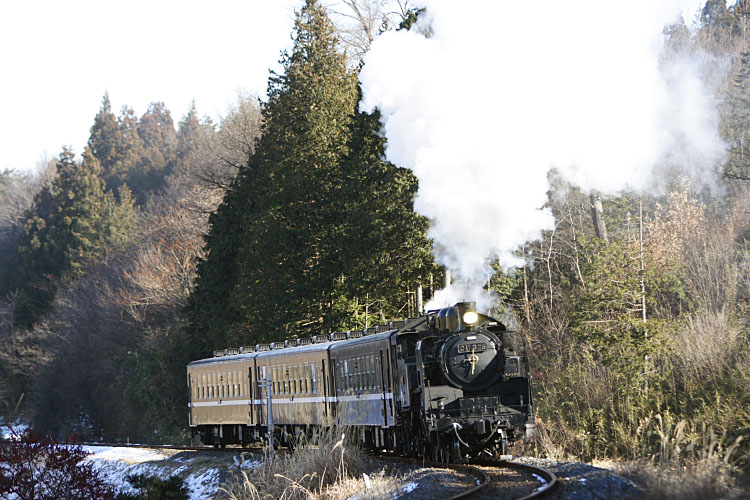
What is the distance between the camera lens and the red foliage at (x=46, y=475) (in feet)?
68.0

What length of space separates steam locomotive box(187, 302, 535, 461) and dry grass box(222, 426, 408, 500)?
637 mm

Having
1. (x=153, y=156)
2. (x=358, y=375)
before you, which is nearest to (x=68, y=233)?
(x=153, y=156)

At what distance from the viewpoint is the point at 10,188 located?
114500 mm

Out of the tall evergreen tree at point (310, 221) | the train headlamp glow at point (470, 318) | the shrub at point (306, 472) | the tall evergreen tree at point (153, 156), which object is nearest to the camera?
the shrub at point (306, 472)

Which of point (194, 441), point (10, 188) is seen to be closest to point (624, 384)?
point (194, 441)

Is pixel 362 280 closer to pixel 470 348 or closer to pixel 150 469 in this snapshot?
pixel 150 469

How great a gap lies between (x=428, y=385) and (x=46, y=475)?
1031cm

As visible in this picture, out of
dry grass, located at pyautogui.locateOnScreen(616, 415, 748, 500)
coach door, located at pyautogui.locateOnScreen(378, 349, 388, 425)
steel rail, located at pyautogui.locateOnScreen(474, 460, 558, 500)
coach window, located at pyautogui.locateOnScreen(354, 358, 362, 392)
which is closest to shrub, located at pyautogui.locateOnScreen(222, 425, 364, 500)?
coach door, located at pyautogui.locateOnScreen(378, 349, 388, 425)

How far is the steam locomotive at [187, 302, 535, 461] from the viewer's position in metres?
16.6

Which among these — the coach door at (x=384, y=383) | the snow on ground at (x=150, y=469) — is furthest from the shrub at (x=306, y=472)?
the snow on ground at (x=150, y=469)

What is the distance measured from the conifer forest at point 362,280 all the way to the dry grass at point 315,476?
15.2 feet

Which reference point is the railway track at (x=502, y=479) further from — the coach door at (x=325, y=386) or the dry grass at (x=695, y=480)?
the coach door at (x=325, y=386)

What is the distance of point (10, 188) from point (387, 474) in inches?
4273

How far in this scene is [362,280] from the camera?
3183 centimetres
